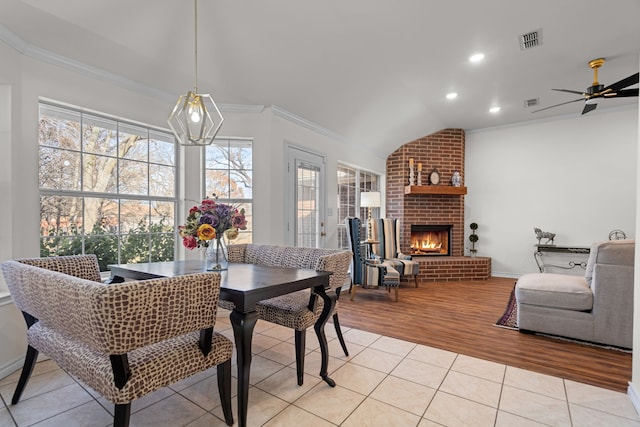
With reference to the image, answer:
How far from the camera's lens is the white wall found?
5.15m

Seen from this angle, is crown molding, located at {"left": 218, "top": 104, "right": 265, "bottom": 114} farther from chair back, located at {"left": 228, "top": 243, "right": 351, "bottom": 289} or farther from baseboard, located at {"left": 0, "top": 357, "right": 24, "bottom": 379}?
baseboard, located at {"left": 0, "top": 357, "right": 24, "bottom": 379}

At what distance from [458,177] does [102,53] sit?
225 inches

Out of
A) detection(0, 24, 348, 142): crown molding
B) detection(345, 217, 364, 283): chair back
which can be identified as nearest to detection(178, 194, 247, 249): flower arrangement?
detection(0, 24, 348, 142): crown molding

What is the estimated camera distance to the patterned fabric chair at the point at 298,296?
6.86 ft

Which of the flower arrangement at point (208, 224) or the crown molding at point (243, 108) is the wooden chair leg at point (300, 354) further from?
the crown molding at point (243, 108)

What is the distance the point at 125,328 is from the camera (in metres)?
1.17

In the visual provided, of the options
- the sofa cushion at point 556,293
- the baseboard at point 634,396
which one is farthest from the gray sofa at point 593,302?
the baseboard at point 634,396

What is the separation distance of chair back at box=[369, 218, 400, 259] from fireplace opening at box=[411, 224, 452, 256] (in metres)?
0.96

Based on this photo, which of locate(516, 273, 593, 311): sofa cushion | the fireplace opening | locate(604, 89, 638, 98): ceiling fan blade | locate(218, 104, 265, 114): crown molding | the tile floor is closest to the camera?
the tile floor

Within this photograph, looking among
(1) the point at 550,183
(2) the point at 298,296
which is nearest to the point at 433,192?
(1) the point at 550,183

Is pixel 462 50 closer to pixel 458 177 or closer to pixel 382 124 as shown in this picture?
pixel 382 124

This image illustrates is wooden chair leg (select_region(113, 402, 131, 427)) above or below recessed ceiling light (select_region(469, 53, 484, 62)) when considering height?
below

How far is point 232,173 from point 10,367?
245 cm

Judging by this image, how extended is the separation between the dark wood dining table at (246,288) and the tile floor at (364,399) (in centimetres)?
24
